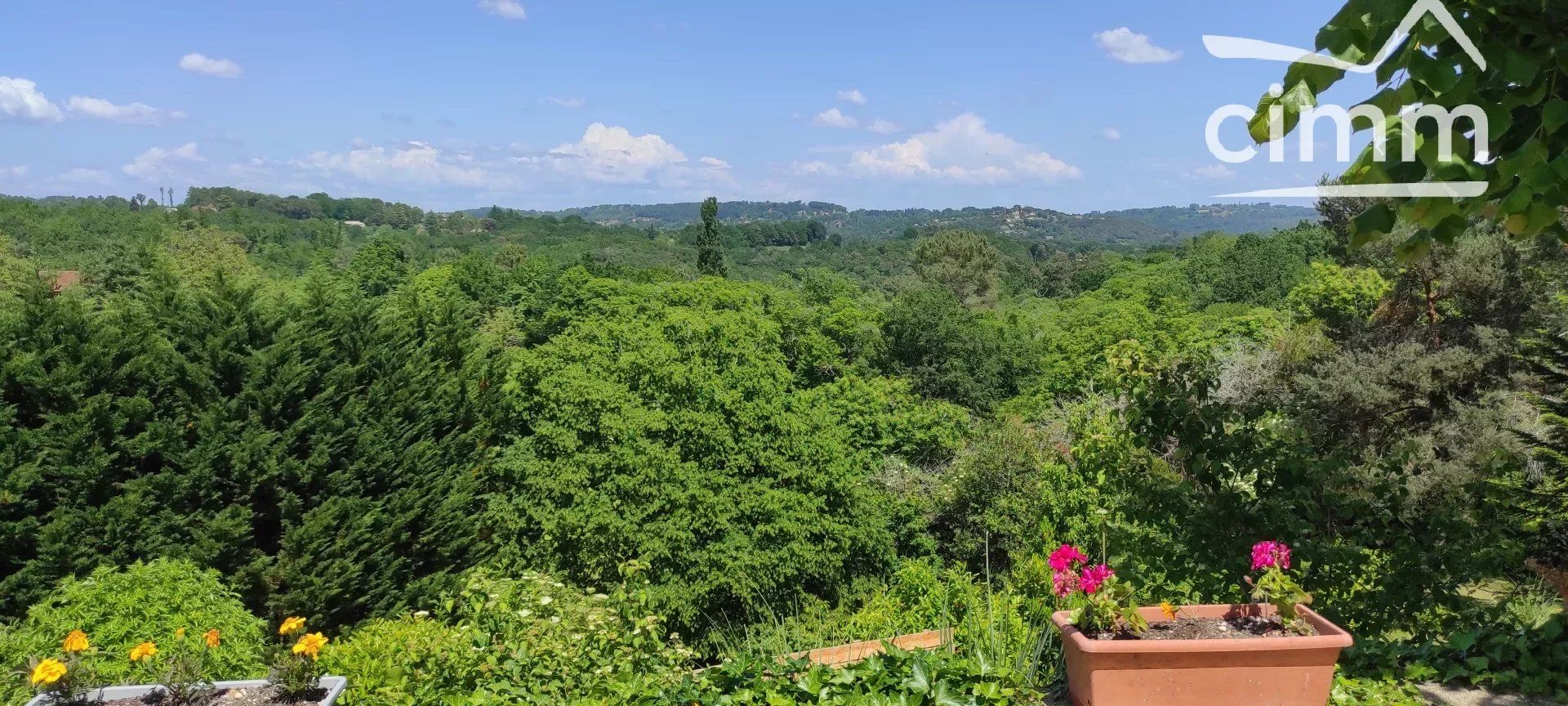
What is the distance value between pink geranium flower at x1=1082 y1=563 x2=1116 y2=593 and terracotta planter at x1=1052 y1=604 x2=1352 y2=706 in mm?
183

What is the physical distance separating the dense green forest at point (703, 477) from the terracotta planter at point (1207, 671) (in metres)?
0.27

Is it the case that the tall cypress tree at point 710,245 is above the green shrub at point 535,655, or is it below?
above

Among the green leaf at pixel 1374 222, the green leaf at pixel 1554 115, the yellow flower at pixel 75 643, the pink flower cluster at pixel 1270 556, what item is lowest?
the yellow flower at pixel 75 643

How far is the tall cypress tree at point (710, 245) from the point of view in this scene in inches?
1661

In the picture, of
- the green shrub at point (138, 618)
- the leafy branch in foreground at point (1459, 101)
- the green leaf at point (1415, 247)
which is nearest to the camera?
the leafy branch in foreground at point (1459, 101)

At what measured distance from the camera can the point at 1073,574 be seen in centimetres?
331

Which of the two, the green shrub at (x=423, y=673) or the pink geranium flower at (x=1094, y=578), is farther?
the green shrub at (x=423, y=673)

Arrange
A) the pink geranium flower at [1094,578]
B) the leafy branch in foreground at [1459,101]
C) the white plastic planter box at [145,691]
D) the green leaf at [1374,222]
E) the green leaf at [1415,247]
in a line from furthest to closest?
1. the white plastic planter box at [145,691]
2. the pink geranium flower at [1094,578]
3. the green leaf at [1415,247]
4. the green leaf at [1374,222]
5. the leafy branch in foreground at [1459,101]

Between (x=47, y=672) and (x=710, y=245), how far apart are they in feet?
131

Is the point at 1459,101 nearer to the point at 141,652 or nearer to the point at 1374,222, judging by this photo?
the point at 1374,222

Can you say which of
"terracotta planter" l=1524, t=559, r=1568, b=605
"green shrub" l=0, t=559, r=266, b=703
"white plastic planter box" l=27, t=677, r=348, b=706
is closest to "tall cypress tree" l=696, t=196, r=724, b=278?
"green shrub" l=0, t=559, r=266, b=703

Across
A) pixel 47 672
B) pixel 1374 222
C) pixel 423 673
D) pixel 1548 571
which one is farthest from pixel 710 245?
pixel 1374 222

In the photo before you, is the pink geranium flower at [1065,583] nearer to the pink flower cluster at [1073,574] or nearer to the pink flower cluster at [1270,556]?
the pink flower cluster at [1073,574]

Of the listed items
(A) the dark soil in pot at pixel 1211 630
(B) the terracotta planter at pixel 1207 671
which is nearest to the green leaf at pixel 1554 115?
(B) the terracotta planter at pixel 1207 671
